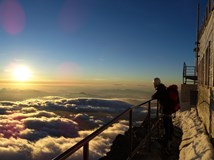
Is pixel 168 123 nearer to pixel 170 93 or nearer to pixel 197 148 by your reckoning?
pixel 170 93

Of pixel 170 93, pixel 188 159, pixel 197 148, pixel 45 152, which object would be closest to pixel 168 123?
pixel 170 93

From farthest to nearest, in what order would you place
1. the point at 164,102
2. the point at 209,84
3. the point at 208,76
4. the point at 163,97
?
the point at 208,76 < the point at 209,84 < the point at 164,102 < the point at 163,97

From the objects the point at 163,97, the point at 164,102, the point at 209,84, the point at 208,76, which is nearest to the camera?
the point at 163,97

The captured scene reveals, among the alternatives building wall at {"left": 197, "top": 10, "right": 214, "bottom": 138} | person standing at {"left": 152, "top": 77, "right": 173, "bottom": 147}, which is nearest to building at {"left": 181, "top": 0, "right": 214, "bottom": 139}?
building wall at {"left": 197, "top": 10, "right": 214, "bottom": 138}

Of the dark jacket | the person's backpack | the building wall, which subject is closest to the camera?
the dark jacket

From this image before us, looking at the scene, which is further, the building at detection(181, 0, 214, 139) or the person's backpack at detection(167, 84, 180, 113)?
the building at detection(181, 0, 214, 139)

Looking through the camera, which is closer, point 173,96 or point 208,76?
point 173,96

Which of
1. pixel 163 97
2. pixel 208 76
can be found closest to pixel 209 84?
pixel 208 76

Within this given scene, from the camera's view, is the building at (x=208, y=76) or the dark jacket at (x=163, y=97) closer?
the dark jacket at (x=163, y=97)

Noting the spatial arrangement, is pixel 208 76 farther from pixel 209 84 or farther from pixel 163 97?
pixel 163 97

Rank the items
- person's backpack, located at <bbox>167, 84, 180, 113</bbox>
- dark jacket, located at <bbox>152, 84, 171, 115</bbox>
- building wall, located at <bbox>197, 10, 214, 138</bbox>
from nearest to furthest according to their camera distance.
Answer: dark jacket, located at <bbox>152, 84, 171, 115</bbox>
person's backpack, located at <bbox>167, 84, 180, 113</bbox>
building wall, located at <bbox>197, 10, 214, 138</bbox>

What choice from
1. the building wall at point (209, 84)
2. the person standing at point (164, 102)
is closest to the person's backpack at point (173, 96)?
the person standing at point (164, 102)

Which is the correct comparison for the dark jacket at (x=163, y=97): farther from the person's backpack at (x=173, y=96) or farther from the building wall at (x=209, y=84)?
the building wall at (x=209, y=84)

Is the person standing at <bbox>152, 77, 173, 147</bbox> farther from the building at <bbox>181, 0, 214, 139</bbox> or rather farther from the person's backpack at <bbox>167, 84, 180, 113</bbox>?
the building at <bbox>181, 0, 214, 139</bbox>
